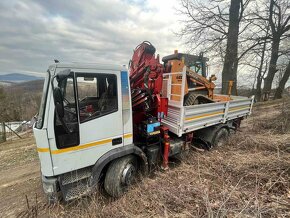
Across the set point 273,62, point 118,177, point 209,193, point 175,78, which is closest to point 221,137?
point 175,78

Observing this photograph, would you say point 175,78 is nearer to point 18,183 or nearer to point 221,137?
point 221,137

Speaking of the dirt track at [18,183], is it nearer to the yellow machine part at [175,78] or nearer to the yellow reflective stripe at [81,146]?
the yellow reflective stripe at [81,146]

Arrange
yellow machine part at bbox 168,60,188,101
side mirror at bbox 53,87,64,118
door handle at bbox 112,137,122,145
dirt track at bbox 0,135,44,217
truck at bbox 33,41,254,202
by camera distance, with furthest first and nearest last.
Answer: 1. yellow machine part at bbox 168,60,188,101
2. dirt track at bbox 0,135,44,217
3. door handle at bbox 112,137,122,145
4. truck at bbox 33,41,254,202
5. side mirror at bbox 53,87,64,118

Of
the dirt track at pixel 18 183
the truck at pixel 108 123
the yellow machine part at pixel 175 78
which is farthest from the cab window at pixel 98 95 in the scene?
the dirt track at pixel 18 183

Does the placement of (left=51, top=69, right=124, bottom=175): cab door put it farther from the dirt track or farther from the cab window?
the dirt track

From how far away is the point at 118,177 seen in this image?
3.24 meters

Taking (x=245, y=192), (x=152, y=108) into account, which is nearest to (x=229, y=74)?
(x=152, y=108)

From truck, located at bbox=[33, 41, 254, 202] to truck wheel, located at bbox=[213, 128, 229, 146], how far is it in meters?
0.56

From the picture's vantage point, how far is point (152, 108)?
411 cm

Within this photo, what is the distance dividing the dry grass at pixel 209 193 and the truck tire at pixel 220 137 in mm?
833

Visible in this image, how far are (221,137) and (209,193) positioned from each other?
2791mm

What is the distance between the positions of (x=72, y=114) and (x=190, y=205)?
2229mm

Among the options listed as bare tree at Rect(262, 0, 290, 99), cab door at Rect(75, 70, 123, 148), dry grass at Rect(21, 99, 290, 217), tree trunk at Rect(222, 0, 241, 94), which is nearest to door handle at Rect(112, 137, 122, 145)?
cab door at Rect(75, 70, 123, 148)

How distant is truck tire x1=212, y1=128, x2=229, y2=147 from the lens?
5127 millimetres
